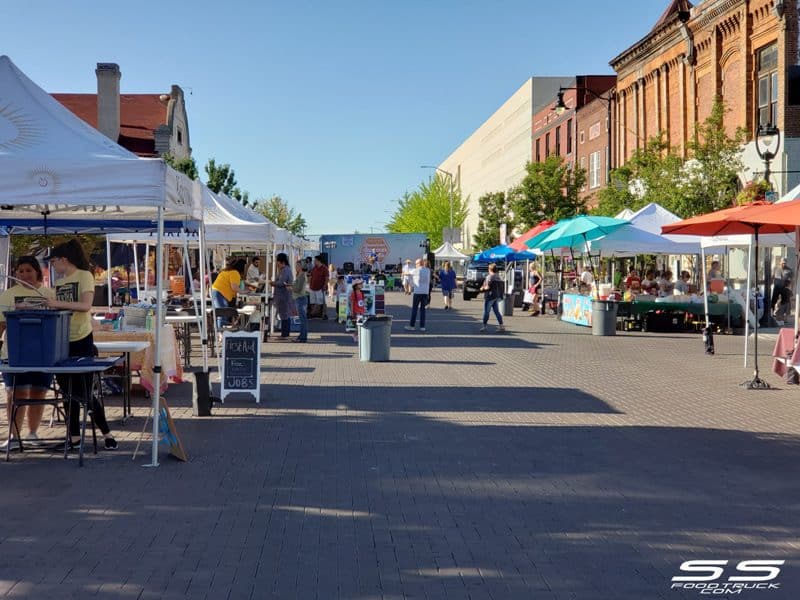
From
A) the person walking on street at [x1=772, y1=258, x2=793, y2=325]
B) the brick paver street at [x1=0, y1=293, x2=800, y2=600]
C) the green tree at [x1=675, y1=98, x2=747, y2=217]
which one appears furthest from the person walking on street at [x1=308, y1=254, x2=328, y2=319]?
the brick paver street at [x1=0, y1=293, x2=800, y2=600]

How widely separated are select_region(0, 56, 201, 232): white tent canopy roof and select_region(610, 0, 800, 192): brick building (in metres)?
21.6

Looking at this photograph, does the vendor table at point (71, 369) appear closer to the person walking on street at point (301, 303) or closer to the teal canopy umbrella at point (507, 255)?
the person walking on street at point (301, 303)

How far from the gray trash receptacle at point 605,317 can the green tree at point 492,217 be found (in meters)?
51.7

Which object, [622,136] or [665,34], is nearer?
[665,34]

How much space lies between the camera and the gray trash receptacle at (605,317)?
83.3ft

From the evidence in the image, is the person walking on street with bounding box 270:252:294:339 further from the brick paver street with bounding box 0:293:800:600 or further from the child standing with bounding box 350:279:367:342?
the brick paver street with bounding box 0:293:800:600

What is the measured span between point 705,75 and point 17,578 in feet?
120

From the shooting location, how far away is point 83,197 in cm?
895

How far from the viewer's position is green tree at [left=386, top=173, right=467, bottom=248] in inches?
4360

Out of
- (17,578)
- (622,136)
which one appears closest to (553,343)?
(17,578)

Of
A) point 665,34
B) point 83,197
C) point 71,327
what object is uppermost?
point 665,34

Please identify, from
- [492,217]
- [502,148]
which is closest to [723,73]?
[492,217]

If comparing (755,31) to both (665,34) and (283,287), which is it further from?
(283,287)

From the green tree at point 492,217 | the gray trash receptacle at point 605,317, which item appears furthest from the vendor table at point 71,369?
the green tree at point 492,217
